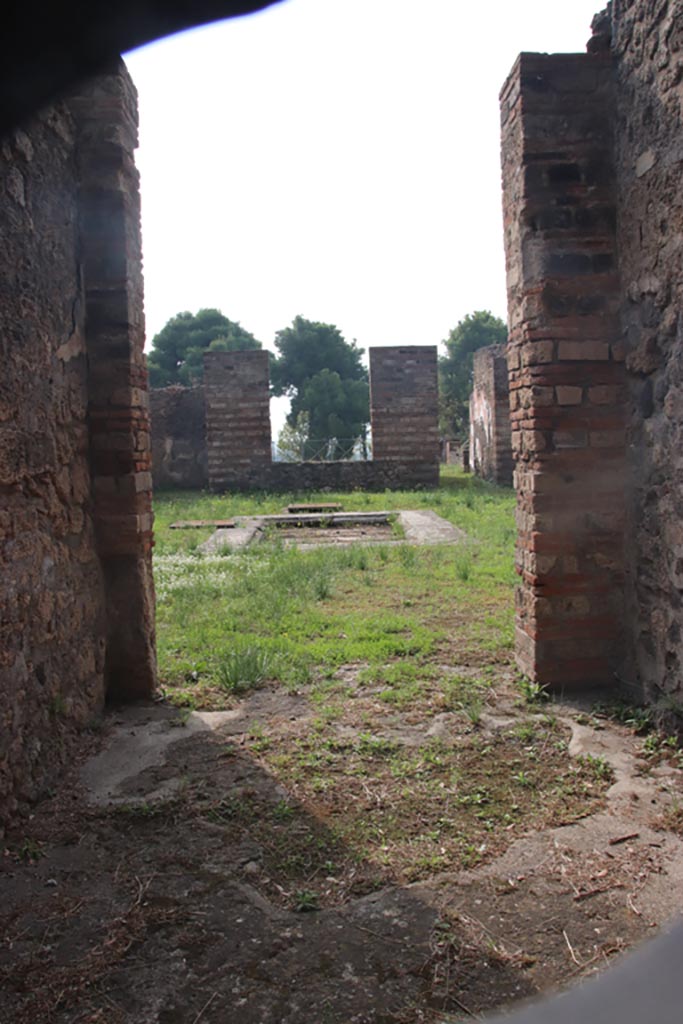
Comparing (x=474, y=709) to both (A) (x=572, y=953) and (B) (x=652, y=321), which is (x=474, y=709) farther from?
(B) (x=652, y=321)

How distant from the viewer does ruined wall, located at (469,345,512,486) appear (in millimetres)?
17375

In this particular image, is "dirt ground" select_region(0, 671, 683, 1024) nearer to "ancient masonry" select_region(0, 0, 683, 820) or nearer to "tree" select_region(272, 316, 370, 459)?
"ancient masonry" select_region(0, 0, 683, 820)

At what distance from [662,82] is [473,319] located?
41.1 m

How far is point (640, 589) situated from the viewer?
13.1ft

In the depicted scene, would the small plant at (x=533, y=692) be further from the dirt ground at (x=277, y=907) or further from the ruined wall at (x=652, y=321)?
the dirt ground at (x=277, y=907)

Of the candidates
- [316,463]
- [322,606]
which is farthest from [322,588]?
[316,463]

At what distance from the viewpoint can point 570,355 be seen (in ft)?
13.6

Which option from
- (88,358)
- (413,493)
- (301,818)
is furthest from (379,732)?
(413,493)

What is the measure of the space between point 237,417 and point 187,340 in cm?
2523

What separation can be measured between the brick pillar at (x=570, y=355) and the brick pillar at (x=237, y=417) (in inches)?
524

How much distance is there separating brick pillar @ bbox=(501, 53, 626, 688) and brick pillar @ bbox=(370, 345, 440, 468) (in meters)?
13.1

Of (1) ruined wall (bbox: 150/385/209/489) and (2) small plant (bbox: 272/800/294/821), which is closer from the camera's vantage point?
(2) small plant (bbox: 272/800/294/821)

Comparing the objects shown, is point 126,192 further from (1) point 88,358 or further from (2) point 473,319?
(2) point 473,319

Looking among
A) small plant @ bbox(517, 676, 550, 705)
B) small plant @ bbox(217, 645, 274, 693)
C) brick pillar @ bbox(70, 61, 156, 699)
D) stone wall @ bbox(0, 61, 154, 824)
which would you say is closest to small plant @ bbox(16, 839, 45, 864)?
stone wall @ bbox(0, 61, 154, 824)
